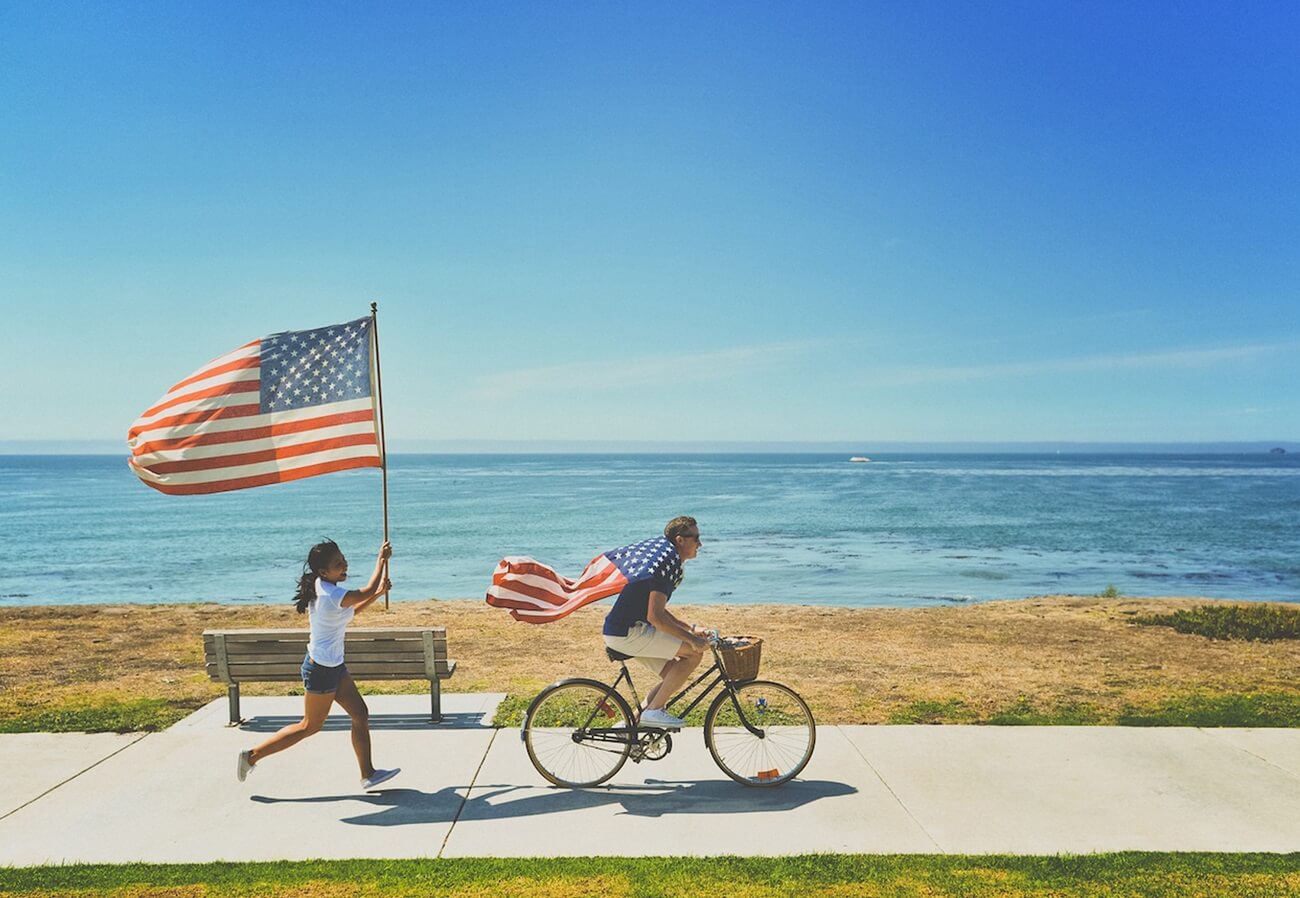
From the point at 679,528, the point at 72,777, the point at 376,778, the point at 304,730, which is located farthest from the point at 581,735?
the point at 72,777

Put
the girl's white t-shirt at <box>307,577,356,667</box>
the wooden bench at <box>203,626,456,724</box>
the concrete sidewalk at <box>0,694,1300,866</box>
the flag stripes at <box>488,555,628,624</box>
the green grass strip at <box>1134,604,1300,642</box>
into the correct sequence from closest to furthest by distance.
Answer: the concrete sidewalk at <box>0,694,1300,866</box> < the girl's white t-shirt at <box>307,577,356,667</box> < the flag stripes at <box>488,555,628,624</box> < the wooden bench at <box>203,626,456,724</box> < the green grass strip at <box>1134,604,1300,642</box>

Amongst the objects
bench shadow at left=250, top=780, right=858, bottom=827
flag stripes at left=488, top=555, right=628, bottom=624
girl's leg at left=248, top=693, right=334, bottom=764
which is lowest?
bench shadow at left=250, top=780, right=858, bottom=827

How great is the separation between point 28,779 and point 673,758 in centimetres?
468

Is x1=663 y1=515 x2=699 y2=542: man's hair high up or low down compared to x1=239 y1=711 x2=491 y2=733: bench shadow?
up

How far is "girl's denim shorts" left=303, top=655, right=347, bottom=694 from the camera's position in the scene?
6300 millimetres

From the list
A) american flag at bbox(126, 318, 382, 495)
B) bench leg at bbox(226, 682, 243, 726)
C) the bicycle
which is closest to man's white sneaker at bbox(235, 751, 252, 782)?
the bicycle

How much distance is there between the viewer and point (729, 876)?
16.5 ft

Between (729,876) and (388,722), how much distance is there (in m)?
4.22

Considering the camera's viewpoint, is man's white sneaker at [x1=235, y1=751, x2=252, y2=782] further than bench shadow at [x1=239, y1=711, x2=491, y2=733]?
No

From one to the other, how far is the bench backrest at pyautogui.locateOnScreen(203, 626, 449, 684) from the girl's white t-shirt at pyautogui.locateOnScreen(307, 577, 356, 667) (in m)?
1.51

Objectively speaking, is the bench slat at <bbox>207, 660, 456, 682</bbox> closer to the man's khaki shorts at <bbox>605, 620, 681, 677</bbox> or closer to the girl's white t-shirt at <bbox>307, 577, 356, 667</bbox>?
the girl's white t-shirt at <bbox>307, 577, 356, 667</bbox>

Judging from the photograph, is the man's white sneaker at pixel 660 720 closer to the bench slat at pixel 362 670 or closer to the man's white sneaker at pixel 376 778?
the man's white sneaker at pixel 376 778

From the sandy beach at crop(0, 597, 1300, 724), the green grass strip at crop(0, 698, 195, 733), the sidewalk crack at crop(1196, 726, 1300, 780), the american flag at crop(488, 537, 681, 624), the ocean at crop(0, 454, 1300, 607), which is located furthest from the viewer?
the ocean at crop(0, 454, 1300, 607)

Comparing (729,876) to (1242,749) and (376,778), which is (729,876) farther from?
(1242,749)
